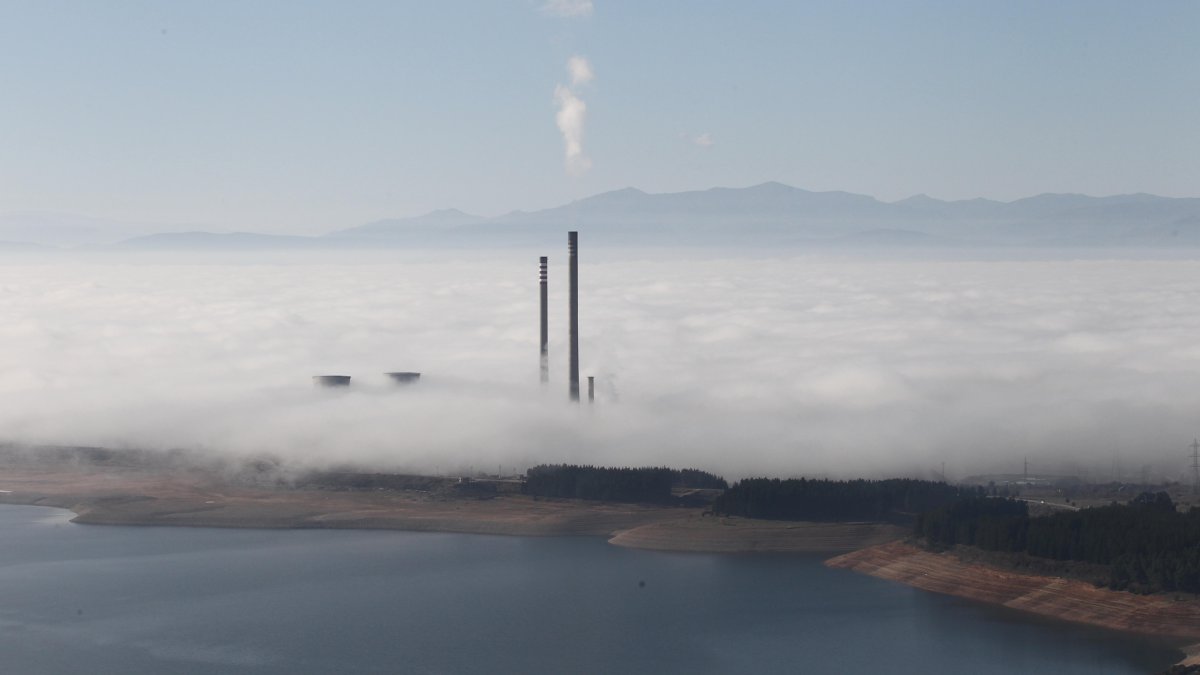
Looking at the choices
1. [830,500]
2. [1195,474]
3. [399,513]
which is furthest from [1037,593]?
[399,513]

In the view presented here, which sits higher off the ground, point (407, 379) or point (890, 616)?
point (407, 379)

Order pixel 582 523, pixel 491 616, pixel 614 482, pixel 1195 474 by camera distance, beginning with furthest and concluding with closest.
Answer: pixel 614 482 < pixel 1195 474 < pixel 582 523 < pixel 491 616

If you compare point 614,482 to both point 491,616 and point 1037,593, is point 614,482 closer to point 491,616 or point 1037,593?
point 491,616

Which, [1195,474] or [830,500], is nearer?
[830,500]

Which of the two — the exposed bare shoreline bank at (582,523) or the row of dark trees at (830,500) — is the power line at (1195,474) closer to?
the row of dark trees at (830,500)

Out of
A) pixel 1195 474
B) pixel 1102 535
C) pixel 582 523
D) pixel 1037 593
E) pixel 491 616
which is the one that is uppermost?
pixel 1195 474

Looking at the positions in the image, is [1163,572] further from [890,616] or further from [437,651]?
[437,651]

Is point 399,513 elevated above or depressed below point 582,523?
above

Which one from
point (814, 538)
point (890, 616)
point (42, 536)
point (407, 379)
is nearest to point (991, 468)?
point (814, 538)
